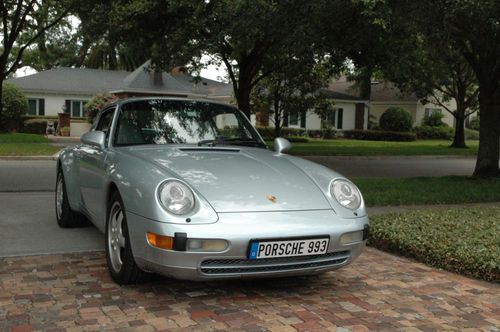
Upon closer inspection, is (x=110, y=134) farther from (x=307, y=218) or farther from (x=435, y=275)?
(x=435, y=275)

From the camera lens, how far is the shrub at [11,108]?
32.7m

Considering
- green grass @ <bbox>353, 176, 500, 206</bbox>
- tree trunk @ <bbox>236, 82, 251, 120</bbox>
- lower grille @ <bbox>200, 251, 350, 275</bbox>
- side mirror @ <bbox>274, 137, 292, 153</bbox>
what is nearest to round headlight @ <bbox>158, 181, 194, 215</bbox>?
lower grille @ <bbox>200, 251, 350, 275</bbox>

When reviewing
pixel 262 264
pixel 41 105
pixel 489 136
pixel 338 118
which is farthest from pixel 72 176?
pixel 338 118

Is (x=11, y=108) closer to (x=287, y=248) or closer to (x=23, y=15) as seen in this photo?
(x=23, y=15)

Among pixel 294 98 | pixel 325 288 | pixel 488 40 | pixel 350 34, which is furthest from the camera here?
pixel 294 98

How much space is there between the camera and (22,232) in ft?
20.6

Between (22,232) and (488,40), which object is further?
(488,40)

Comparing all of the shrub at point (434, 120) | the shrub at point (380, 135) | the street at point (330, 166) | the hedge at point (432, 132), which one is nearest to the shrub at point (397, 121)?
the shrub at point (380, 135)

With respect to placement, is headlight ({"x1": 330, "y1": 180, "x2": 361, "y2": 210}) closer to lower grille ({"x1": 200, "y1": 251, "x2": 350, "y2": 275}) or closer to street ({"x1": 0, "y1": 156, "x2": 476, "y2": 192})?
lower grille ({"x1": 200, "y1": 251, "x2": 350, "y2": 275})

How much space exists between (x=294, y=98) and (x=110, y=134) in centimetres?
2512

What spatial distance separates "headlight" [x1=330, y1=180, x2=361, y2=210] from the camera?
4.24 m

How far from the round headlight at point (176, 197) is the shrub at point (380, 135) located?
37103mm

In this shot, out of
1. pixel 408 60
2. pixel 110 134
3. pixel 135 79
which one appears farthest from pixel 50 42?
pixel 110 134

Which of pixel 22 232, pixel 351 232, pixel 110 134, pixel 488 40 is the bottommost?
pixel 22 232
